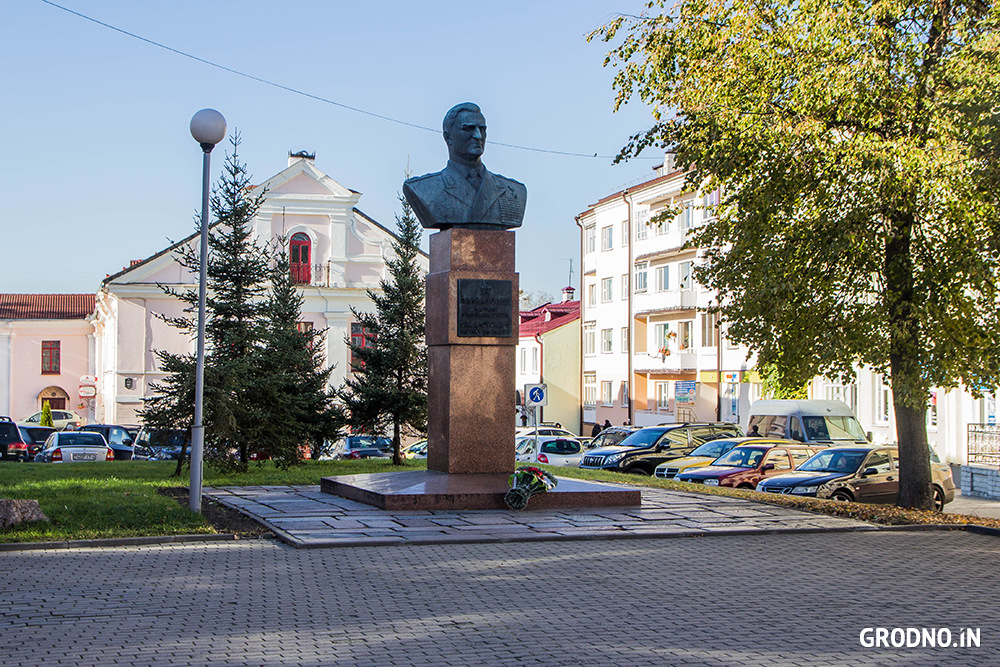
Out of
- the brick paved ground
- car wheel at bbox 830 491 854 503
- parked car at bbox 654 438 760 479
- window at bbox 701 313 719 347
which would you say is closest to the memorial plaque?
the brick paved ground

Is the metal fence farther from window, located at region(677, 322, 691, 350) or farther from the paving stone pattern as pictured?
window, located at region(677, 322, 691, 350)

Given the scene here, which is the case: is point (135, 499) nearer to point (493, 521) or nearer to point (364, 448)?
point (493, 521)

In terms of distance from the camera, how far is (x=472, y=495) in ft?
41.6

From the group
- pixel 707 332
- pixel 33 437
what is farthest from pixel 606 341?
pixel 33 437

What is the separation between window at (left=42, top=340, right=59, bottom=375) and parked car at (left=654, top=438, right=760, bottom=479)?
172 ft

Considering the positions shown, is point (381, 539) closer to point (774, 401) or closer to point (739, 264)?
point (739, 264)

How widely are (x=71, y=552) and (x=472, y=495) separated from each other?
467 cm

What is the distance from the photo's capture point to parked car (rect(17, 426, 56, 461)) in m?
34.2

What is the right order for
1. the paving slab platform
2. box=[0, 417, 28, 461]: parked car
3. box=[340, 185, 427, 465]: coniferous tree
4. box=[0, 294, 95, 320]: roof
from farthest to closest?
box=[0, 294, 95, 320]: roof < box=[0, 417, 28, 461]: parked car < box=[340, 185, 427, 465]: coniferous tree < the paving slab platform

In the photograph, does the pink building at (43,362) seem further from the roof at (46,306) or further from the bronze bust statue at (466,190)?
the bronze bust statue at (466,190)

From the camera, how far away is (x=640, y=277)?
54344mm

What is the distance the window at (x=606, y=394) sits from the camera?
190 ft

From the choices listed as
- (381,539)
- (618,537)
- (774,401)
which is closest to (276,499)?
(381,539)

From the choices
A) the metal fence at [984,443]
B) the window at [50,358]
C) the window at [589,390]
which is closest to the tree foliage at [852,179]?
the metal fence at [984,443]
